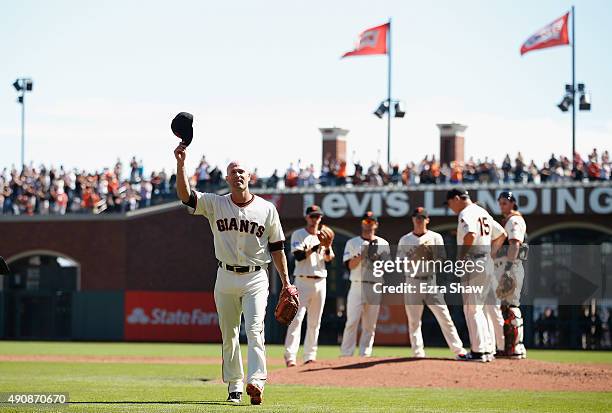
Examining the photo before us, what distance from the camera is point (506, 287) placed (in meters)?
16.7

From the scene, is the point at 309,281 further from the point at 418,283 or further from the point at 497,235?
the point at 497,235

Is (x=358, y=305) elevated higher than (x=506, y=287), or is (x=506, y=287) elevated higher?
(x=506, y=287)

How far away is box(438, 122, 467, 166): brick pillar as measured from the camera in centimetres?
4478

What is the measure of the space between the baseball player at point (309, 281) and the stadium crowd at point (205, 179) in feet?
61.5

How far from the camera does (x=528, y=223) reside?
36.2 meters

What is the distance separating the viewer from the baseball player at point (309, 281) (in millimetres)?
17625

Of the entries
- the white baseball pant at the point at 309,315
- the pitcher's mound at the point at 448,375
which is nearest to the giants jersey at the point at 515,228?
the pitcher's mound at the point at 448,375

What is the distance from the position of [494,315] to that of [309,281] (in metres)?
2.91

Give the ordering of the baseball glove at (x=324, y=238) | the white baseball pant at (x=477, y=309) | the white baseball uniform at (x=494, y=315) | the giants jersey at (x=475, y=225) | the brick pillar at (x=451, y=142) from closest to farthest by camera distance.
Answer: the giants jersey at (x=475, y=225) → the white baseball pant at (x=477, y=309) → the white baseball uniform at (x=494, y=315) → the baseball glove at (x=324, y=238) → the brick pillar at (x=451, y=142)

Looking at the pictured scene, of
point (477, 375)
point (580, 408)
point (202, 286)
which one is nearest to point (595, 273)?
point (202, 286)

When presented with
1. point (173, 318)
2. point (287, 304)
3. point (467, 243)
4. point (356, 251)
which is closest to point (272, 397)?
point (287, 304)

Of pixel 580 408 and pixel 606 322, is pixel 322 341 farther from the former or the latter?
pixel 580 408

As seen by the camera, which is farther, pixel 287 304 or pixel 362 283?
pixel 362 283

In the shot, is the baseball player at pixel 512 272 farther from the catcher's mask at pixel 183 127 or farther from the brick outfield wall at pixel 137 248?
the brick outfield wall at pixel 137 248
